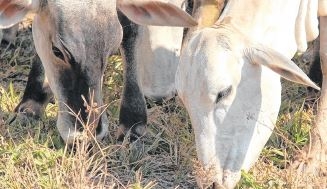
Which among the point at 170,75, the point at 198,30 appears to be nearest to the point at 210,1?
the point at 198,30

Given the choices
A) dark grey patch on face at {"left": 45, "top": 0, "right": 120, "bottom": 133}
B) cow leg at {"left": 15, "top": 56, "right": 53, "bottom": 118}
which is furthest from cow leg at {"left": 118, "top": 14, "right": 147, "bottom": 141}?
dark grey patch on face at {"left": 45, "top": 0, "right": 120, "bottom": 133}

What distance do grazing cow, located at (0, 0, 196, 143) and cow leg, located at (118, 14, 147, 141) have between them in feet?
1.38

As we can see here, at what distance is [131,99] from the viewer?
4938mm

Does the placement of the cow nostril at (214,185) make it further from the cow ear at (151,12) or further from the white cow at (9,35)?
the white cow at (9,35)

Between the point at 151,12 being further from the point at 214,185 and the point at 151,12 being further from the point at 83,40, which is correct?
the point at 214,185

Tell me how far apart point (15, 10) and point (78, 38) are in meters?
0.43

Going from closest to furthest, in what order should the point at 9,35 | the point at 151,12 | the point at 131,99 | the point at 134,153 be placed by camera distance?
the point at 151,12
the point at 134,153
the point at 131,99
the point at 9,35

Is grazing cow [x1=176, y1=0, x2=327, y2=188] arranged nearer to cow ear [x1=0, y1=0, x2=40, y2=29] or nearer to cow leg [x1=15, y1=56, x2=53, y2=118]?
cow ear [x1=0, y1=0, x2=40, y2=29]

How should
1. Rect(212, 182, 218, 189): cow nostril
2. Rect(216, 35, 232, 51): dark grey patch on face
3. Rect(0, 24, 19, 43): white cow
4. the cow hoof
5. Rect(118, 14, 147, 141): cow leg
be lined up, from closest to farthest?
Rect(216, 35, 232, 51): dark grey patch on face → Rect(212, 182, 218, 189): cow nostril → Rect(118, 14, 147, 141): cow leg → the cow hoof → Rect(0, 24, 19, 43): white cow

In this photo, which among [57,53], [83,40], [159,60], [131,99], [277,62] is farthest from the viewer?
[159,60]

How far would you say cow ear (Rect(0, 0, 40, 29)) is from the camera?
4320 millimetres

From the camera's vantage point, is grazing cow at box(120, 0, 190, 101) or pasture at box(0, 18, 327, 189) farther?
grazing cow at box(120, 0, 190, 101)

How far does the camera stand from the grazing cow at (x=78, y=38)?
4152mm

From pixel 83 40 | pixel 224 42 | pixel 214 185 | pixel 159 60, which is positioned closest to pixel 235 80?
pixel 224 42
